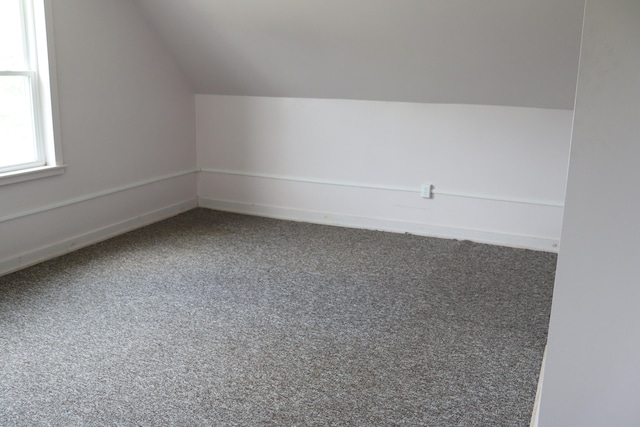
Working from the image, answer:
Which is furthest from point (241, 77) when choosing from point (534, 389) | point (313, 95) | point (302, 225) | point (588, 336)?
point (588, 336)

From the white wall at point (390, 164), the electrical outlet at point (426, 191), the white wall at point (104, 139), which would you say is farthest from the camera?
the electrical outlet at point (426, 191)

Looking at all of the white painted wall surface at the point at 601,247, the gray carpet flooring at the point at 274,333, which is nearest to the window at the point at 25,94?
the gray carpet flooring at the point at 274,333

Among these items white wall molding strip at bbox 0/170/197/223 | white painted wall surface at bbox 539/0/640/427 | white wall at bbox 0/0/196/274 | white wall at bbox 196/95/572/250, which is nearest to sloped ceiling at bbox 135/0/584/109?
white wall at bbox 196/95/572/250

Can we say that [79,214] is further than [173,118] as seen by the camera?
No

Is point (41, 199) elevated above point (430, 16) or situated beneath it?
situated beneath

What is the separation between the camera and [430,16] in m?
3.85

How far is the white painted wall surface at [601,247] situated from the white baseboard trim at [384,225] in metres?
2.85

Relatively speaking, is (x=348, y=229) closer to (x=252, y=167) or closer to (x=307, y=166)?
(x=307, y=166)

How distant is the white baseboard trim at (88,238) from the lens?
12.6ft

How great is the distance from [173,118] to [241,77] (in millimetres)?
725

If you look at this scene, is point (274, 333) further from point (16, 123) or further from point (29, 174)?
point (16, 123)

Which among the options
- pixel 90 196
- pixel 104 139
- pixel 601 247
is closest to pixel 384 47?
pixel 104 139

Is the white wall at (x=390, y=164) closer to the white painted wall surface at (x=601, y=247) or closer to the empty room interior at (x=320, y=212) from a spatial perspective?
the empty room interior at (x=320, y=212)

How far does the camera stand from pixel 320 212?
5.25 m
